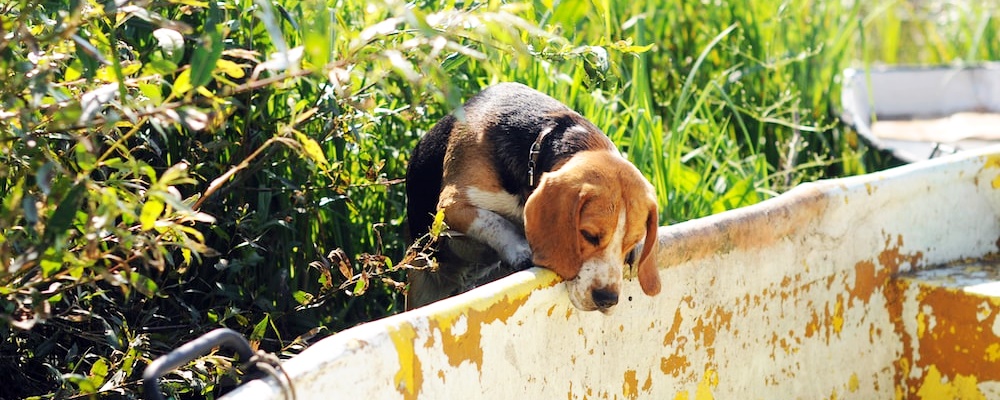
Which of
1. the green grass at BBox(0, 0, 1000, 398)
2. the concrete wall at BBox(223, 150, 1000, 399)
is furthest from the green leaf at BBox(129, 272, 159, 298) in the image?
the concrete wall at BBox(223, 150, 1000, 399)

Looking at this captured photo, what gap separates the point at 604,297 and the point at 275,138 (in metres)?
0.96

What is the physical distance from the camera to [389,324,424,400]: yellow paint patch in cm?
230

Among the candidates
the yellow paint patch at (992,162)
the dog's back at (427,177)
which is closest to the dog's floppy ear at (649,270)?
the dog's back at (427,177)

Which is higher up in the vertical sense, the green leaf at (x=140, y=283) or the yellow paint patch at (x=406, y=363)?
the green leaf at (x=140, y=283)

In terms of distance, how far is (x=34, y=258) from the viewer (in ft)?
6.31

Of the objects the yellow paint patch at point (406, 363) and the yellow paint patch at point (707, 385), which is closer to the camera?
the yellow paint patch at point (406, 363)

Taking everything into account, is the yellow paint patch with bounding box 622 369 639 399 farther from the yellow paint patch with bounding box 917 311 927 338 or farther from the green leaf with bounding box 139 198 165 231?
the green leaf with bounding box 139 198 165 231

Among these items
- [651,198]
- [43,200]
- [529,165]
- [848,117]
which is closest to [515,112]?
[529,165]

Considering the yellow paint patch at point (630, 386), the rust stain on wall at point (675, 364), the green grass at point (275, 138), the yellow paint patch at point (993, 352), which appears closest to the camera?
the green grass at point (275, 138)

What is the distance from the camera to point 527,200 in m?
3.13

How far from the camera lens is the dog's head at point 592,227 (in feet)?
9.34

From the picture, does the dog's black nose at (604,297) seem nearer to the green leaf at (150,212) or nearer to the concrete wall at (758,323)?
the concrete wall at (758,323)

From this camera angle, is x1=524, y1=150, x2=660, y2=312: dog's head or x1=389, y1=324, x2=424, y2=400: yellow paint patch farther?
x1=524, y1=150, x2=660, y2=312: dog's head

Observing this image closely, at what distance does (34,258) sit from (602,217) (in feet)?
4.63
